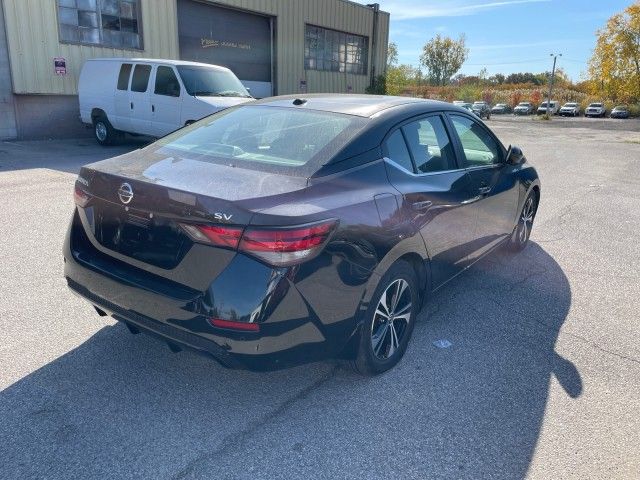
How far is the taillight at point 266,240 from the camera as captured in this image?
7.49 ft

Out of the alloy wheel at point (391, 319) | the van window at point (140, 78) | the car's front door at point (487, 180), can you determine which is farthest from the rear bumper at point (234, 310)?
the van window at point (140, 78)

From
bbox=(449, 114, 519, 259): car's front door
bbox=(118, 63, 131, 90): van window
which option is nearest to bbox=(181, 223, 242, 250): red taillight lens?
bbox=(449, 114, 519, 259): car's front door

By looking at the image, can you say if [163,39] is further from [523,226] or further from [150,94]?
[523,226]

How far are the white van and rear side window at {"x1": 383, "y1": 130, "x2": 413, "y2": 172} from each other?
7.88 m

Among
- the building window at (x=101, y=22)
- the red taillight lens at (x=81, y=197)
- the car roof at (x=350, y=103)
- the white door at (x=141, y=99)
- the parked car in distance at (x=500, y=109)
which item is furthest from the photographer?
the parked car in distance at (x=500, y=109)

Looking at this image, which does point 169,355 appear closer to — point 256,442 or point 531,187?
point 256,442

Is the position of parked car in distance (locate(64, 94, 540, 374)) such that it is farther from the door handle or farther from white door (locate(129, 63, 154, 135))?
white door (locate(129, 63, 154, 135))

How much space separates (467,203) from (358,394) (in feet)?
5.59

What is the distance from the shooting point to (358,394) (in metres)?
2.90

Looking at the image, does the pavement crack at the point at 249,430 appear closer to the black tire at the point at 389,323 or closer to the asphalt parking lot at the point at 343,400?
the asphalt parking lot at the point at 343,400

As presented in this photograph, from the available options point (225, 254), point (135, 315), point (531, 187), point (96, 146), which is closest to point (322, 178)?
point (225, 254)

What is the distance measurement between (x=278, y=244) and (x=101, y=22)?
49.1 feet

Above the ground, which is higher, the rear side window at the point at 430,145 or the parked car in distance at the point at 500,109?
the parked car in distance at the point at 500,109

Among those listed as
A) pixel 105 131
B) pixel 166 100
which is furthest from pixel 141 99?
pixel 105 131
